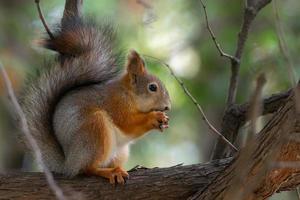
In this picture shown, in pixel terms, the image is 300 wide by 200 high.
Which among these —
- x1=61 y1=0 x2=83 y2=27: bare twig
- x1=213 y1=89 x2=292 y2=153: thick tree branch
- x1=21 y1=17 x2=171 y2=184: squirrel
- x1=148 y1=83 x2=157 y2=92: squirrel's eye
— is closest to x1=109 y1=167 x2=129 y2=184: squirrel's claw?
x1=21 y1=17 x2=171 y2=184: squirrel

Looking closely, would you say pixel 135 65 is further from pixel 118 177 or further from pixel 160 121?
pixel 118 177

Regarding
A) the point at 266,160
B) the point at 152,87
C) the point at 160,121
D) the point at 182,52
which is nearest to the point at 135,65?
the point at 152,87

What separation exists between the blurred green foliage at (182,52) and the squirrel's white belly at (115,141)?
830 millimetres

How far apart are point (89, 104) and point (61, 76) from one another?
22cm

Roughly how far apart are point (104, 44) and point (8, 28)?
2673mm

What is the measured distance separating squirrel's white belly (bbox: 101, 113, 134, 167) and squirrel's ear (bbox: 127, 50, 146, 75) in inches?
15.5

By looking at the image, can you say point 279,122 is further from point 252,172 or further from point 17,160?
point 17,160

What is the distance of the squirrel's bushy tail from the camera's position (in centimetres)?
324

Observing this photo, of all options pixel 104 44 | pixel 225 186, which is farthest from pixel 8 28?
pixel 225 186

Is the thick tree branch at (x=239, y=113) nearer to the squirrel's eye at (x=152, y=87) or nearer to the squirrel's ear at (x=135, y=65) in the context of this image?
the squirrel's eye at (x=152, y=87)

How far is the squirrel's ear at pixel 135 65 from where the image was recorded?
11.4 ft

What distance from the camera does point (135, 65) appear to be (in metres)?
3.48

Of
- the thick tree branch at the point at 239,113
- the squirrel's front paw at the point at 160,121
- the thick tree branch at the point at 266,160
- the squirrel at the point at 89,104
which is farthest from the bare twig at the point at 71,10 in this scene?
the thick tree branch at the point at 266,160

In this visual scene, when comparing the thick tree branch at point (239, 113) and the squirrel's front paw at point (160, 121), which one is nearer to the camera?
the squirrel's front paw at point (160, 121)
